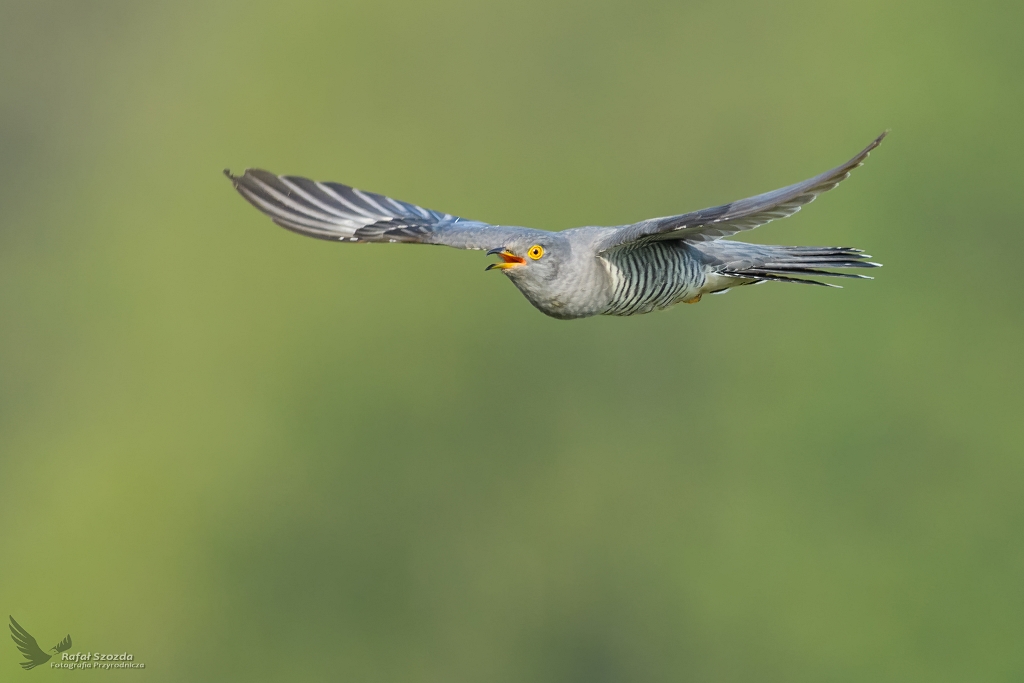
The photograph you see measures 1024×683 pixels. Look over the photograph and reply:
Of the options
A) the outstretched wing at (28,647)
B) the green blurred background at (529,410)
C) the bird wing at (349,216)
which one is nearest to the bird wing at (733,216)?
the bird wing at (349,216)

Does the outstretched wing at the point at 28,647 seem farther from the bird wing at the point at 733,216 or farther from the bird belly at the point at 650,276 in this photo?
the bird wing at the point at 733,216

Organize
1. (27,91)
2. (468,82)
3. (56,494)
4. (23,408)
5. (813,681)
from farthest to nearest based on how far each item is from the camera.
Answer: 1. (27,91)
2. (468,82)
3. (23,408)
4. (56,494)
5. (813,681)

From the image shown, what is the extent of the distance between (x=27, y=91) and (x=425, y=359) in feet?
79.0

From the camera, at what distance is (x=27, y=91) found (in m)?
44.1

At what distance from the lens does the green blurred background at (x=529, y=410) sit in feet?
82.3

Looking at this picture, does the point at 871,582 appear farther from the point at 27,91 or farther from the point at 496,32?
the point at 27,91

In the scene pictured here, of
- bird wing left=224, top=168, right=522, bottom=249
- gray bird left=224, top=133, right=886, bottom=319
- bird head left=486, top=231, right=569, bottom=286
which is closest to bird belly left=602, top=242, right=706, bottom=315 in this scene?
gray bird left=224, top=133, right=886, bottom=319

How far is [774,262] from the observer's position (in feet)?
24.8

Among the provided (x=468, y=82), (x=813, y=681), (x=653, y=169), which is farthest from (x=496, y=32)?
(x=813, y=681)

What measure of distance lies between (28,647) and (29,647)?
15 centimetres

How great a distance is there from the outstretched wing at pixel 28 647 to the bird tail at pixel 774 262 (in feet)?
44.5

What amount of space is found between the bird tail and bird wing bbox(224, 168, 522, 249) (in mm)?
1459

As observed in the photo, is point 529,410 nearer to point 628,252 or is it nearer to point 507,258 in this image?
point 628,252

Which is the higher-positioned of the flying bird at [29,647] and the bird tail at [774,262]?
the bird tail at [774,262]
